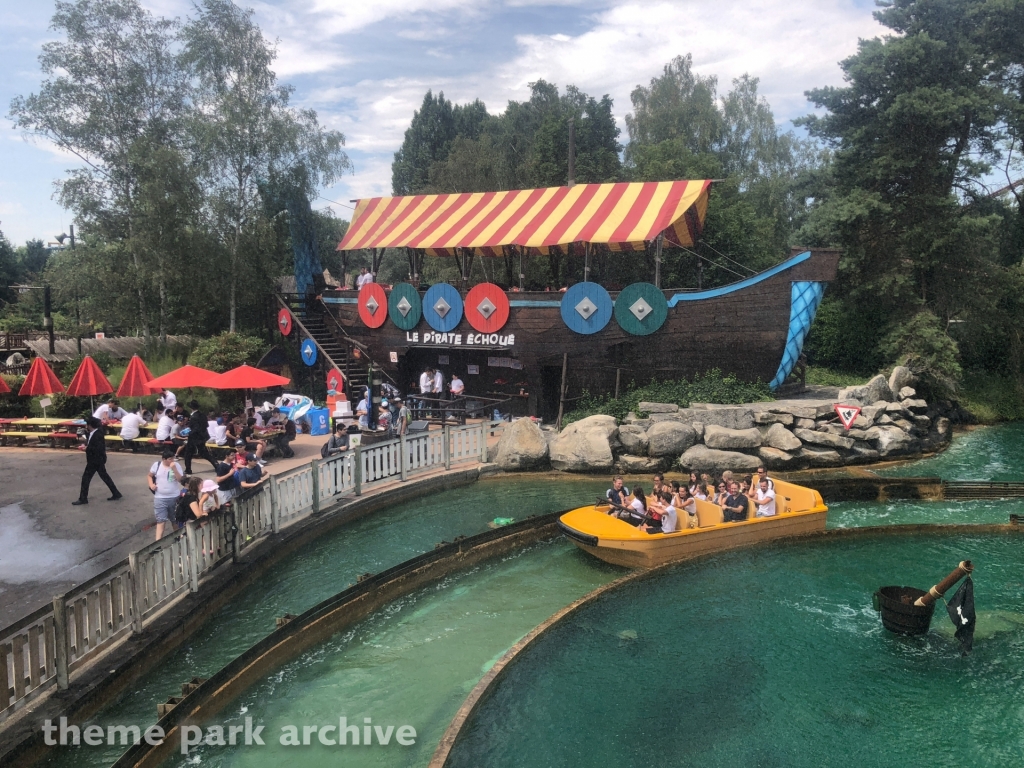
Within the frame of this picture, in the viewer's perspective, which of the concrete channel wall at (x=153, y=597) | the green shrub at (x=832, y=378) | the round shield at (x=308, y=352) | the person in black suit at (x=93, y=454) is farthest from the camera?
the green shrub at (x=832, y=378)

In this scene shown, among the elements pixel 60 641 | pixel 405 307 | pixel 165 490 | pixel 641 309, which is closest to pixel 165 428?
pixel 165 490

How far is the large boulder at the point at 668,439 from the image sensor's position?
16.2m

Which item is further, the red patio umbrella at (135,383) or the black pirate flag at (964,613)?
the red patio umbrella at (135,383)

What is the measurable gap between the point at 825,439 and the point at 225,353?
16604mm

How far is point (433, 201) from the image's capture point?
23.4 m

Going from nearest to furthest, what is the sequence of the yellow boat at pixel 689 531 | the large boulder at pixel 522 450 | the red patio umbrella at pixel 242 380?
the yellow boat at pixel 689 531 < the red patio umbrella at pixel 242 380 < the large boulder at pixel 522 450

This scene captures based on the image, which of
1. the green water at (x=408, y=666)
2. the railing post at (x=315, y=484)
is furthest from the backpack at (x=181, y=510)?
the green water at (x=408, y=666)

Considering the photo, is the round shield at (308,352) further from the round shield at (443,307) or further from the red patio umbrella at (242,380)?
the red patio umbrella at (242,380)

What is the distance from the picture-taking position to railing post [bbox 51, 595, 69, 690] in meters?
6.27

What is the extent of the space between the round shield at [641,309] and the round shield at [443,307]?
15.2 feet

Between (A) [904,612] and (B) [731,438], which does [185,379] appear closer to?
(B) [731,438]

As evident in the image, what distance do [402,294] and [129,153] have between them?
9.55 m

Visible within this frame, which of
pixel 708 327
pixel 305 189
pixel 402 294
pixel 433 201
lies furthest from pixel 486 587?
pixel 305 189

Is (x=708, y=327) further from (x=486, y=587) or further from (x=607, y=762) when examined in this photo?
(x=607, y=762)
